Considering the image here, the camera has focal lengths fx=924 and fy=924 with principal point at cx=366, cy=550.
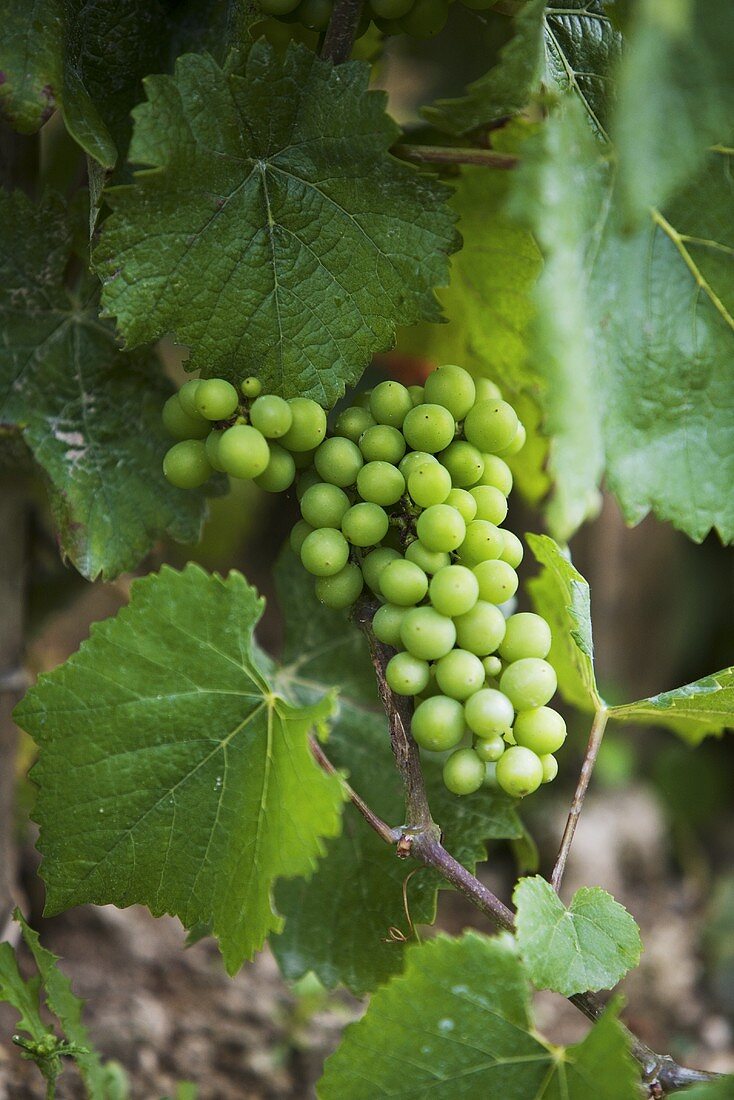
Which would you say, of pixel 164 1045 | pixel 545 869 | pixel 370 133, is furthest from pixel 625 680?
pixel 370 133

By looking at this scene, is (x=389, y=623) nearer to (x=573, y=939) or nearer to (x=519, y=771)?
(x=519, y=771)

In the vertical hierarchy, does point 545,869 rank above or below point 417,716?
below

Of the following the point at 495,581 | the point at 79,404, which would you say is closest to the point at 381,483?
the point at 495,581

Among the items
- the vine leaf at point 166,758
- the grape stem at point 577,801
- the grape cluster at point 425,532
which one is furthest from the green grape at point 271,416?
the grape stem at point 577,801

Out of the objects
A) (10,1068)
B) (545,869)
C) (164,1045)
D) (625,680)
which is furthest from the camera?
(625,680)

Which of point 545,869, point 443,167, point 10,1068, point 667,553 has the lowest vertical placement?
point 545,869

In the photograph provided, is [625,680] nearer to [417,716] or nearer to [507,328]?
[507,328]

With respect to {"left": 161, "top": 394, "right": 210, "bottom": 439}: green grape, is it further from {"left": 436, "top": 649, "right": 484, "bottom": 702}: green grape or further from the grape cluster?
{"left": 436, "top": 649, "right": 484, "bottom": 702}: green grape
